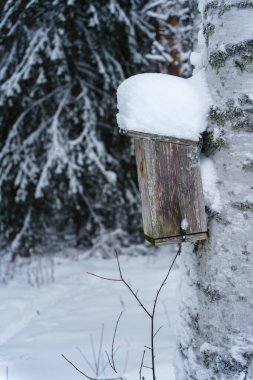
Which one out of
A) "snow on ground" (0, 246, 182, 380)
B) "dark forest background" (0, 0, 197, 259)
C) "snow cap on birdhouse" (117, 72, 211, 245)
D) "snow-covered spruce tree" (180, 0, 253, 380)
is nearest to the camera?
"snow-covered spruce tree" (180, 0, 253, 380)

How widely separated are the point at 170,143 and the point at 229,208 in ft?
1.09

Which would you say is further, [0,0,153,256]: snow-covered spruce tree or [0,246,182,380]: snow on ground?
[0,0,153,256]: snow-covered spruce tree

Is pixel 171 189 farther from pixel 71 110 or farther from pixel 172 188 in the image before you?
pixel 71 110

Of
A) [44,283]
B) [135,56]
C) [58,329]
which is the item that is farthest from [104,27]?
[58,329]

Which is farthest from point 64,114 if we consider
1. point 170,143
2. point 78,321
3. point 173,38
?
point 170,143

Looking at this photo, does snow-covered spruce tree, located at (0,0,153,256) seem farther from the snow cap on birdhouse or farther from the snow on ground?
the snow cap on birdhouse

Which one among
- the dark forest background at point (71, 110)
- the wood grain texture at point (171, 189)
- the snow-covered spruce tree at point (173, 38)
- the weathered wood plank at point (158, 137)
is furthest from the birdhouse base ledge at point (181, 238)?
the dark forest background at point (71, 110)

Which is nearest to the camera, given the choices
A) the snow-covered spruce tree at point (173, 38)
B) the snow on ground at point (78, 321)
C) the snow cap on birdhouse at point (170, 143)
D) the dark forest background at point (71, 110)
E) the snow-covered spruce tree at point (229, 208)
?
the snow-covered spruce tree at point (229, 208)

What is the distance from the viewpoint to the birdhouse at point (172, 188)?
5.29 feet

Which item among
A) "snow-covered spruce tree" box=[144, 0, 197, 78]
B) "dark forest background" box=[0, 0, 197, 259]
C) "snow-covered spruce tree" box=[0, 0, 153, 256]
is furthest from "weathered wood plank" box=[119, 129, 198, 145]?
"snow-covered spruce tree" box=[0, 0, 153, 256]

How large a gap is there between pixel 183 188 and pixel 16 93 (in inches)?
A: 217

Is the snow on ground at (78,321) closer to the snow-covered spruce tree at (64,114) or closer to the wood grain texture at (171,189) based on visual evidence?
the wood grain texture at (171,189)

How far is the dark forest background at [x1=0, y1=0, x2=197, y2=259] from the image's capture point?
630 centimetres

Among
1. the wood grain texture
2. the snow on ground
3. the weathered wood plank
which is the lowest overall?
the snow on ground
